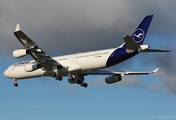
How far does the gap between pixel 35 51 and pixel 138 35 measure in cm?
1297

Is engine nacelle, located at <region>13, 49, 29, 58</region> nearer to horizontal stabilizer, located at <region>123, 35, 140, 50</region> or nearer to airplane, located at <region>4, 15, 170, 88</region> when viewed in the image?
airplane, located at <region>4, 15, 170, 88</region>

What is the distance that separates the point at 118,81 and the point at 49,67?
11052 mm

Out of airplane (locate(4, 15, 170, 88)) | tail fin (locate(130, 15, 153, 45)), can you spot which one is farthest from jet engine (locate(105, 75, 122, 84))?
tail fin (locate(130, 15, 153, 45))

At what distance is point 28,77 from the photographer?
131 ft

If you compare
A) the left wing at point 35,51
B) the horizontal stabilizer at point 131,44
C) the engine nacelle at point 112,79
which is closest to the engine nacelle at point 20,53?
the left wing at point 35,51

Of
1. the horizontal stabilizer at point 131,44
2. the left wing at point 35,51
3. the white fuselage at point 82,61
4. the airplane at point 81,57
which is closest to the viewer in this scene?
the left wing at point 35,51

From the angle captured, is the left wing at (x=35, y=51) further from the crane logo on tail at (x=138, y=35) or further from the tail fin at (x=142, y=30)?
the tail fin at (x=142, y=30)

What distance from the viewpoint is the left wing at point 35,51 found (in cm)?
3020

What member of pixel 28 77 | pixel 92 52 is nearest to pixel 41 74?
pixel 28 77

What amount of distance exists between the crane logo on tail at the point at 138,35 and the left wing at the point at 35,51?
33.7ft

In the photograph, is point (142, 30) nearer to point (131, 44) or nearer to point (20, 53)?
point (131, 44)

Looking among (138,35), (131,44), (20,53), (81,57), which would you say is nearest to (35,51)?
(20,53)

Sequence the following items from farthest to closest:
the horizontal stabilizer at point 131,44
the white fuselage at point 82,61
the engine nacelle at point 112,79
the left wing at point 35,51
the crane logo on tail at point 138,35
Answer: the engine nacelle at point 112,79
the white fuselage at point 82,61
the crane logo on tail at point 138,35
the horizontal stabilizer at point 131,44
the left wing at point 35,51

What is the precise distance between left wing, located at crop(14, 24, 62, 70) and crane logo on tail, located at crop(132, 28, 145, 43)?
1028 cm
